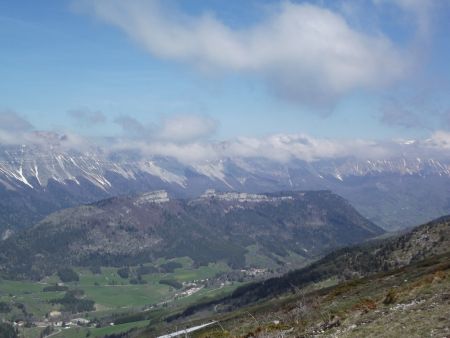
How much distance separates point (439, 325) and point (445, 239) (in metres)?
164

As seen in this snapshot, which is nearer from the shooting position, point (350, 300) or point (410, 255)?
point (350, 300)

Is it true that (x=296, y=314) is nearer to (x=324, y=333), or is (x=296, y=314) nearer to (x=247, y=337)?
(x=247, y=337)

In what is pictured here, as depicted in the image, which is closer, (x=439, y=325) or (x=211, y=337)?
(x=439, y=325)

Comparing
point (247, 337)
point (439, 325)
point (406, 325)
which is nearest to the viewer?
point (439, 325)

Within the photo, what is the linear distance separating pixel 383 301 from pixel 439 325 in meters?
18.4

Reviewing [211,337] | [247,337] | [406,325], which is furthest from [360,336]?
[211,337]

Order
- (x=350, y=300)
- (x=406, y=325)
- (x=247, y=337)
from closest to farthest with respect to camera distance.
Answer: (x=406, y=325) < (x=247, y=337) < (x=350, y=300)

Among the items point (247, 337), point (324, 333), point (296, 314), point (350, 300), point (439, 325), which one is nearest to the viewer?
point (439, 325)

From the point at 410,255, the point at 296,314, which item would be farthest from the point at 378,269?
the point at 296,314

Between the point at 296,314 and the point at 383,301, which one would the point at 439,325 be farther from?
the point at 296,314

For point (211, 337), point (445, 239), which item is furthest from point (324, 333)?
point (445, 239)

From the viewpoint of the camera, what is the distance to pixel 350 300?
81000 mm

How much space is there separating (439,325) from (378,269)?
552 feet

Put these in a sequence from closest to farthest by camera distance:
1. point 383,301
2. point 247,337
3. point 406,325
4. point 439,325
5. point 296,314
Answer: point 439,325 < point 406,325 < point 247,337 < point 383,301 < point 296,314
